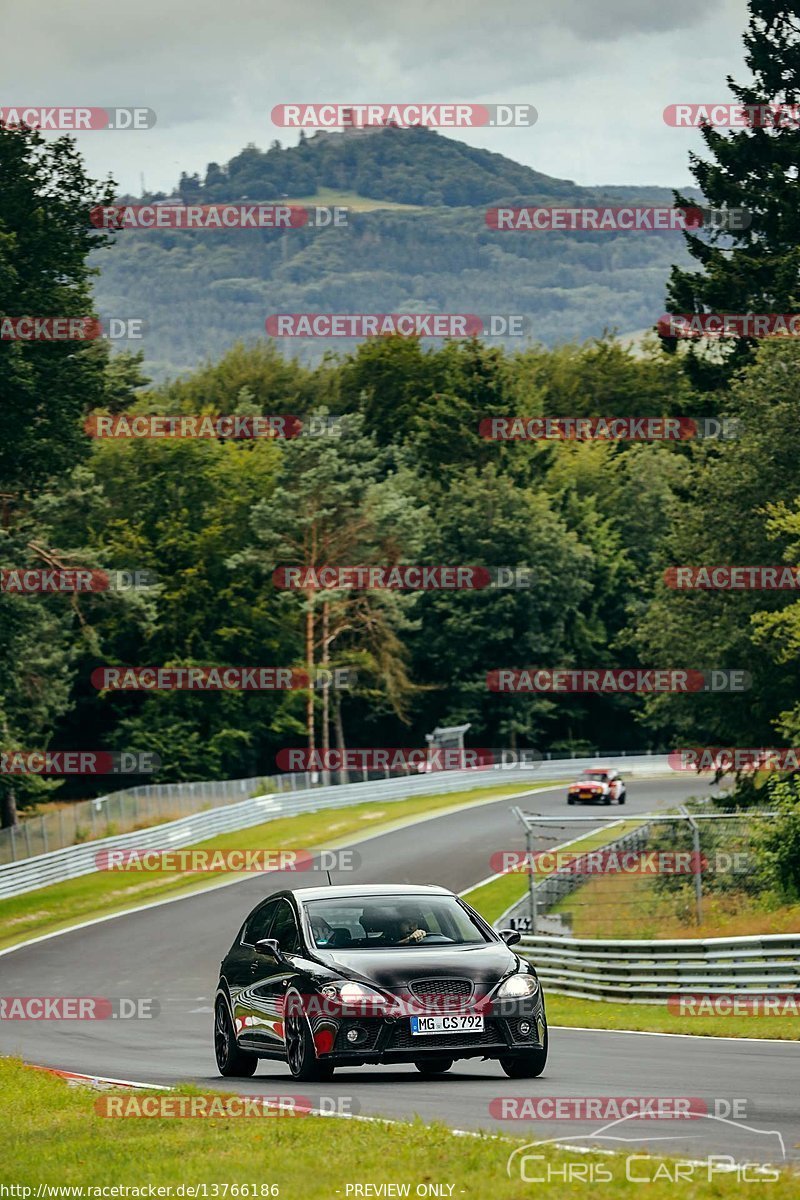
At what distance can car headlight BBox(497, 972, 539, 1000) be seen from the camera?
13.1 metres

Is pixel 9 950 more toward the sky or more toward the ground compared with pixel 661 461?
more toward the ground

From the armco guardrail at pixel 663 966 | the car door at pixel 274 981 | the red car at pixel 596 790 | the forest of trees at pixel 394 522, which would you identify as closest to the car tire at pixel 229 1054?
the car door at pixel 274 981

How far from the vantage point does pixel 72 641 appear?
7944cm

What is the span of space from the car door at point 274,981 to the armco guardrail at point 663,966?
8058 millimetres

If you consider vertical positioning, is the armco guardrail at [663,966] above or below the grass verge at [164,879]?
above

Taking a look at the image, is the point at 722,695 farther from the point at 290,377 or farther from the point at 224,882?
the point at 290,377

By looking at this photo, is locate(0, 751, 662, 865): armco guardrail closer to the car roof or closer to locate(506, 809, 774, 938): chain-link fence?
locate(506, 809, 774, 938): chain-link fence

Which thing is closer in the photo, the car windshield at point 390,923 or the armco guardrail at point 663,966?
the car windshield at point 390,923

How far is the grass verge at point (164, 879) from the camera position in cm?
4519

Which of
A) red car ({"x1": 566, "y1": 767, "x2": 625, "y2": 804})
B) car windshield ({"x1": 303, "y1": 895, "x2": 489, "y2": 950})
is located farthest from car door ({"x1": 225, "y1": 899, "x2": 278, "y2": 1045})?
red car ({"x1": 566, "y1": 767, "x2": 625, "y2": 804})

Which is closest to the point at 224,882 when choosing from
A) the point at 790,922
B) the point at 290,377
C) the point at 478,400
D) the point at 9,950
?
the point at 9,950

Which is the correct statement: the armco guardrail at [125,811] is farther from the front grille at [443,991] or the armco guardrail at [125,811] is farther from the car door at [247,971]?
the front grille at [443,991]

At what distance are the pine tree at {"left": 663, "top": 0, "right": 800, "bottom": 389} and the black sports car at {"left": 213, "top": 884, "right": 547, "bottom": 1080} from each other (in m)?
38.3

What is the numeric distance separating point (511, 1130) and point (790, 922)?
15.1 m
